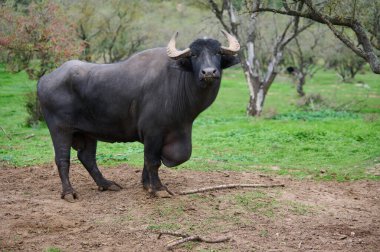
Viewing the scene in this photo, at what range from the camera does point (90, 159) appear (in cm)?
935

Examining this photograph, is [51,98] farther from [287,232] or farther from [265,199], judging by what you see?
[287,232]

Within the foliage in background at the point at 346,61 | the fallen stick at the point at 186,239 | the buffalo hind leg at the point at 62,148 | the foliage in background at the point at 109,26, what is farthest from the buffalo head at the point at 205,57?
the foliage in background at the point at 346,61

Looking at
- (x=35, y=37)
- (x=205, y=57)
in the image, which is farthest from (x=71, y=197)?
(x=35, y=37)

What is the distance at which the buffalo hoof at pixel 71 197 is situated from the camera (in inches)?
339

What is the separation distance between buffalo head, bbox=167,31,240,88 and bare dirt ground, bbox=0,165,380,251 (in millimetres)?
1915

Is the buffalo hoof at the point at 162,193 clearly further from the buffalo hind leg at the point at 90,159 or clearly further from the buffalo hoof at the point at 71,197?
the buffalo hoof at the point at 71,197

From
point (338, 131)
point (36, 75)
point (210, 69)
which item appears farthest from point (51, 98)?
point (36, 75)

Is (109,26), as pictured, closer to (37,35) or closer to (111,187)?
(37,35)

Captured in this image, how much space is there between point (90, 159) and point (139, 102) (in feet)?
5.05

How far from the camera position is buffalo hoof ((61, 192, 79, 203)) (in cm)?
861

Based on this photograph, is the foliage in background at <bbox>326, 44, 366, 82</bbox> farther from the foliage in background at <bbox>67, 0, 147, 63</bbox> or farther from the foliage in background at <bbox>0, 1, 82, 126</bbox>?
the foliage in background at <bbox>0, 1, 82, 126</bbox>

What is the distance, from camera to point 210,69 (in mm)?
7480

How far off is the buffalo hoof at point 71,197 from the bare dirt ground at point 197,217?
112mm

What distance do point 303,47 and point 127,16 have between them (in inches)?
591
